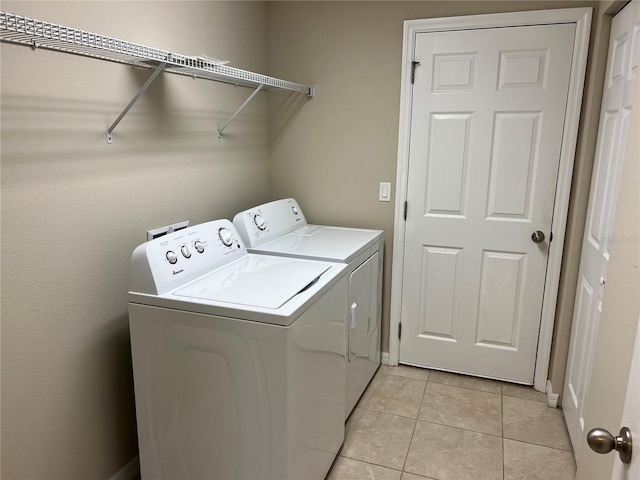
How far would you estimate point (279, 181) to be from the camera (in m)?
3.11

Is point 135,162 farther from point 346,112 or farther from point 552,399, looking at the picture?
point 552,399

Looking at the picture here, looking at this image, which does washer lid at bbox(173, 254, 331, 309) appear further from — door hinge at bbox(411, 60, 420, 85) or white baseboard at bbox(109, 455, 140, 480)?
door hinge at bbox(411, 60, 420, 85)

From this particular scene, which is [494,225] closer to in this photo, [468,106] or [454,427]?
[468,106]

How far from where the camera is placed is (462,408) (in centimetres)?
261

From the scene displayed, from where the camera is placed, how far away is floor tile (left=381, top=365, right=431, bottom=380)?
2953mm

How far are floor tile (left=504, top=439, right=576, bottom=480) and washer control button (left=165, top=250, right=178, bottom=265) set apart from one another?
1.73 metres

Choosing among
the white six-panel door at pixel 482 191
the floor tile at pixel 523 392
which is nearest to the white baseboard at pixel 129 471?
the white six-panel door at pixel 482 191

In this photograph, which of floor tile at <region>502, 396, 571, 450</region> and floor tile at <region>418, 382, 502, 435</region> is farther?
floor tile at <region>418, 382, 502, 435</region>

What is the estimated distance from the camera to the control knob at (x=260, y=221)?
246 cm

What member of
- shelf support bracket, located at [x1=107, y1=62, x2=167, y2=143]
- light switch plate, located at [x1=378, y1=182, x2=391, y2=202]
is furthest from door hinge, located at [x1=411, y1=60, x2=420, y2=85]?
shelf support bracket, located at [x1=107, y1=62, x2=167, y2=143]

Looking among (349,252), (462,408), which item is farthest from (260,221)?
(462,408)

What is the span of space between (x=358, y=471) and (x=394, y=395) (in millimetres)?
680

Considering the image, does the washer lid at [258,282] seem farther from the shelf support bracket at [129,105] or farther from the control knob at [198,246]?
the shelf support bracket at [129,105]

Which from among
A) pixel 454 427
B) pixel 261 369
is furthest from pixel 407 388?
pixel 261 369
